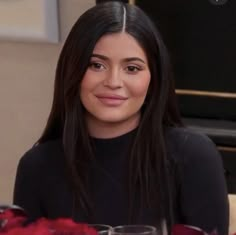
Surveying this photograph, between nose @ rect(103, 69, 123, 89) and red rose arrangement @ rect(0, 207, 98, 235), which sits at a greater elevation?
nose @ rect(103, 69, 123, 89)

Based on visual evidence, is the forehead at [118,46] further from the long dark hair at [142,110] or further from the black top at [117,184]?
the black top at [117,184]

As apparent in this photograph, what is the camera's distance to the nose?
1.04m

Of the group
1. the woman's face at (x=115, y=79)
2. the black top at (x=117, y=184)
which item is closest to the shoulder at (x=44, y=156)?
the black top at (x=117, y=184)

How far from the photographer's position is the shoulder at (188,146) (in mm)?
1158

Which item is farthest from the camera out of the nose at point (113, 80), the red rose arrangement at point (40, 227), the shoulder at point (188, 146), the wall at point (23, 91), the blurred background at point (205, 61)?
the wall at point (23, 91)

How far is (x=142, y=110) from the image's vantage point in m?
1.16

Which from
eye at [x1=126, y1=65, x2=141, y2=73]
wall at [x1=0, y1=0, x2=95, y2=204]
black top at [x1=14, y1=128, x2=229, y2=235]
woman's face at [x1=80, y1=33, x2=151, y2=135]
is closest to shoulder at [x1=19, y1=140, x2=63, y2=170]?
black top at [x1=14, y1=128, x2=229, y2=235]

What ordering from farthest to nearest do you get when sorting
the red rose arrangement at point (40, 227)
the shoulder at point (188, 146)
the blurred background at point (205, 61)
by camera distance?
the blurred background at point (205, 61) < the shoulder at point (188, 146) < the red rose arrangement at point (40, 227)

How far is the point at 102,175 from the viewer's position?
1154mm

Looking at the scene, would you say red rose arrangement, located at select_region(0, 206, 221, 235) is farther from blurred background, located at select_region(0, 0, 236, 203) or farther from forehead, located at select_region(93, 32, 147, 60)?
blurred background, located at select_region(0, 0, 236, 203)

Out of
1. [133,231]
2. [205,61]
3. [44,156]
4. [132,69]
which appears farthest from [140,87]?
[205,61]

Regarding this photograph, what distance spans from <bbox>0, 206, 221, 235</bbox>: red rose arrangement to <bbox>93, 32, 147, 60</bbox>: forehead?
0.49m

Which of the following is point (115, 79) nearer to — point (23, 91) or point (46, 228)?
point (46, 228)

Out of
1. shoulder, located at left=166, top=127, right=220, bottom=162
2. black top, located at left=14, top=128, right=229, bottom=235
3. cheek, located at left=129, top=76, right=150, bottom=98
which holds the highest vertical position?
cheek, located at left=129, top=76, right=150, bottom=98
